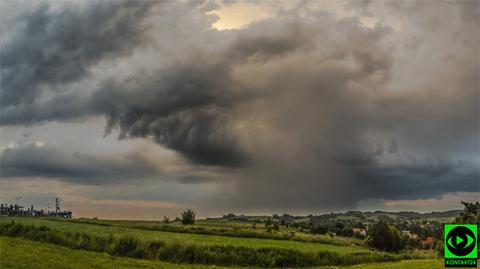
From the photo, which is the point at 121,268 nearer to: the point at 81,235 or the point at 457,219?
the point at 81,235

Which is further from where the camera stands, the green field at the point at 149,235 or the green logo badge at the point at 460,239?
the green field at the point at 149,235

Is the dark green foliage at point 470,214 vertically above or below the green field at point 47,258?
above

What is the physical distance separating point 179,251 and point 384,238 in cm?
5860

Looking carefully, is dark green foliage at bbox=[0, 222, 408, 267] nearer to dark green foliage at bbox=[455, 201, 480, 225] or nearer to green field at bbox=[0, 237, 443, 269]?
green field at bbox=[0, 237, 443, 269]

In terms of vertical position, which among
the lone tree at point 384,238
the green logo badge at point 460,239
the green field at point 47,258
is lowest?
the lone tree at point 384,238

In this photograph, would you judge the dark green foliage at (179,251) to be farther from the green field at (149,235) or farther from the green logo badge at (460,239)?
the green logo badge at (460,239)

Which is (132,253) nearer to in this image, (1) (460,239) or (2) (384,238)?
(1) (460,239)

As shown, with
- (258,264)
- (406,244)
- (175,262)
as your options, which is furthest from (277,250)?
(406,244)

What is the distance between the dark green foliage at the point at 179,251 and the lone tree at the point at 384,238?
37344 mm

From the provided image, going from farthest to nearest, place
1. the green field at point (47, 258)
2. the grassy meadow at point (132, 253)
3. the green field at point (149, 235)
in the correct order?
the green field at point (149, 235) < the grassy meadow at point (132, 253) < the green field at point (47, 258)

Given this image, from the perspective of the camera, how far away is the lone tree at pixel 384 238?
94.8m

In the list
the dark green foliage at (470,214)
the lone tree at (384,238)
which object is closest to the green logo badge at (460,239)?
the dark green foliage at (470,214)

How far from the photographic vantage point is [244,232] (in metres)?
75.2

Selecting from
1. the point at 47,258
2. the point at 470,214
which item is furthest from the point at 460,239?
the point at 470,214
